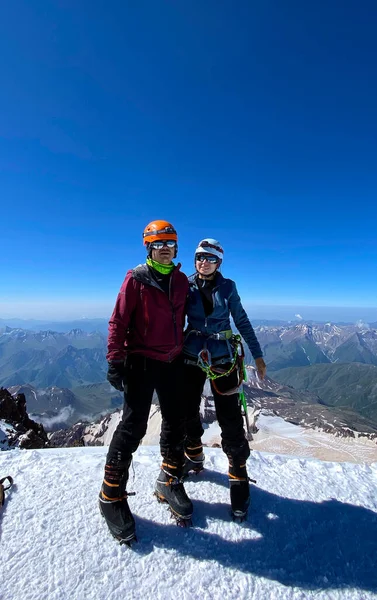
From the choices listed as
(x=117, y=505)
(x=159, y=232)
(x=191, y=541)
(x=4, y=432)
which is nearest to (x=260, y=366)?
(x=191, y=541)

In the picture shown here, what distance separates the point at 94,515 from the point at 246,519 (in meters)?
2.71

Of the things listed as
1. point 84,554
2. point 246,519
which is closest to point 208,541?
point 246,519

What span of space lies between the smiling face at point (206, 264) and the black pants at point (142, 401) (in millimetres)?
1868

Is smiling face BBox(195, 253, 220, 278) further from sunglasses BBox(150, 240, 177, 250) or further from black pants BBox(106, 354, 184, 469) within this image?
black pants BBox(106, 354, 184, 469)

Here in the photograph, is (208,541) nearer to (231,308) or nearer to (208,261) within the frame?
(231,308)

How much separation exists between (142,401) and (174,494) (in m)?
1.88

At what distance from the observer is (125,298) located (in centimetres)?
514

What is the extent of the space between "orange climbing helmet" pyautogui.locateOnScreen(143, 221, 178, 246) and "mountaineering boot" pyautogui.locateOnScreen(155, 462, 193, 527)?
4.35m

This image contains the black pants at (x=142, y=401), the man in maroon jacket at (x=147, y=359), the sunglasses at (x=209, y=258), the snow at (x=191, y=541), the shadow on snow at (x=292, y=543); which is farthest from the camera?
the sunglasses at (x=209, y=258)

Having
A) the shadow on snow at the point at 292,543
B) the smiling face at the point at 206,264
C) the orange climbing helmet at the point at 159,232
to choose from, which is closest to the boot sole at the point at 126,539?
the shadow on snow at the point at 292,543

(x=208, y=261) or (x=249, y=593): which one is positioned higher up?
(x=208, y=261)

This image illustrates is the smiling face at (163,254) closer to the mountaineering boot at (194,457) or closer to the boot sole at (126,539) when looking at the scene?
the mountaineering boot at (194,457)

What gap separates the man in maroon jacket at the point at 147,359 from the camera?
508 centimetres

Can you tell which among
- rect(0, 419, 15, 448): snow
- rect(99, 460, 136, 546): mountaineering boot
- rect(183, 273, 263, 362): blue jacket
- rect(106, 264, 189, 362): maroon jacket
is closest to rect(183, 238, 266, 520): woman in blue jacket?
rect(183, 273, 263, 362): blue jacket
